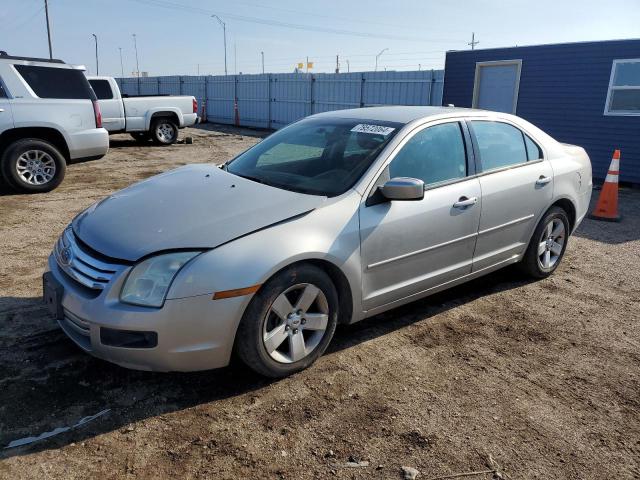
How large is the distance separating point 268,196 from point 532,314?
249 cm

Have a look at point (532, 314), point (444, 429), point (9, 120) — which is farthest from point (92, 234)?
point (9, 120)

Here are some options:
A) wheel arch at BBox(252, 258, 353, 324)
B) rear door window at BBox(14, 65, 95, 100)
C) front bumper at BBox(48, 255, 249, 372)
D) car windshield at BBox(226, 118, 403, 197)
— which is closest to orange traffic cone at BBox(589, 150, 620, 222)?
car windshield at BBox(226, 118, 403, 197)

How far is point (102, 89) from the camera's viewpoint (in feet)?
45.2

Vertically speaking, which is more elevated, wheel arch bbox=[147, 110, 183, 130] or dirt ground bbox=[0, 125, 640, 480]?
wheel arch bbox=[147, 110, 183, 130]

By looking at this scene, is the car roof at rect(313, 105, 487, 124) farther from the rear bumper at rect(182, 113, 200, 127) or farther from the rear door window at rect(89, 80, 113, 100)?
the rear bumper at rect(182, 113, 200, 127)

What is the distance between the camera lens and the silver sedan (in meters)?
2.75

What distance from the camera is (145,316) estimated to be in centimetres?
269

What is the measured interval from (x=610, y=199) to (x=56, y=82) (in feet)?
28.6

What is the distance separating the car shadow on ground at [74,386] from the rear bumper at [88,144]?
502 cm

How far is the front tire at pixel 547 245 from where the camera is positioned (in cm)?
475

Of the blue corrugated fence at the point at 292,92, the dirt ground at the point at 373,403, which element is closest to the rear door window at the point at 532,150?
the dirt ground at the point at 373,403

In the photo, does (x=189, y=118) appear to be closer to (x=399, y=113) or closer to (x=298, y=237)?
(x=399, y=113)

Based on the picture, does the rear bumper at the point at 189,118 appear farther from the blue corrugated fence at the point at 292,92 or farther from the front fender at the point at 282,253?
the front fender at the point at 282,253

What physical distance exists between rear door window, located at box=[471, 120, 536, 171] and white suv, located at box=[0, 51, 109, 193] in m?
6.50
